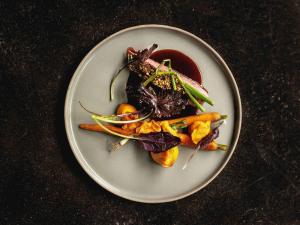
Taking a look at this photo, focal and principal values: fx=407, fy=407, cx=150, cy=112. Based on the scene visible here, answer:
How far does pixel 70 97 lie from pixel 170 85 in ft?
1.22

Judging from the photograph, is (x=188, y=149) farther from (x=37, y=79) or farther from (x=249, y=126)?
(x=37, y=79)

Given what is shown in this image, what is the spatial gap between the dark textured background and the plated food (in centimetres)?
17

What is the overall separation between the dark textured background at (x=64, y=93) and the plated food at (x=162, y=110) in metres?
0.17

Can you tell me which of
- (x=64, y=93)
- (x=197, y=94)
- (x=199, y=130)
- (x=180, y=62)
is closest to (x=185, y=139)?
(x=199, y=130)

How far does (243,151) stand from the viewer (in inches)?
65.1

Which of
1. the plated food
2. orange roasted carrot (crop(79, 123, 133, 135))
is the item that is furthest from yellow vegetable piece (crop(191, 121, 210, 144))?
orange roasted carrot (crop(79, 123, 133, 135))

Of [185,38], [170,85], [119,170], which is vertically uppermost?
[185,38]

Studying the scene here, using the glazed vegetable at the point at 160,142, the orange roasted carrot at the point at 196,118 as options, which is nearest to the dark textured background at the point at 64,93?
the orange roasted carrot at the point at 196,118

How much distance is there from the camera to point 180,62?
5.08ft

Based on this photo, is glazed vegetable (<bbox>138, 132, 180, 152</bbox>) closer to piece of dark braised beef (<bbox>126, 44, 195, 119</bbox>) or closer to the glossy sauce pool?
piece of dark braised beef (<bbox>126, 44, 195, 119</bbox>)

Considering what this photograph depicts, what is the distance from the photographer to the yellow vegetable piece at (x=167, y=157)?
57.6 inches

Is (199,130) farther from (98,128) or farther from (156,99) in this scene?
(98,128)

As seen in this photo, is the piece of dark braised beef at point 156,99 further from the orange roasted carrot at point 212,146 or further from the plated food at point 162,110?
the orange roasted carrot at point 212,146

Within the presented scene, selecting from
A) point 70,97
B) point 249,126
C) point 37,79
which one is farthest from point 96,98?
point 249,126
